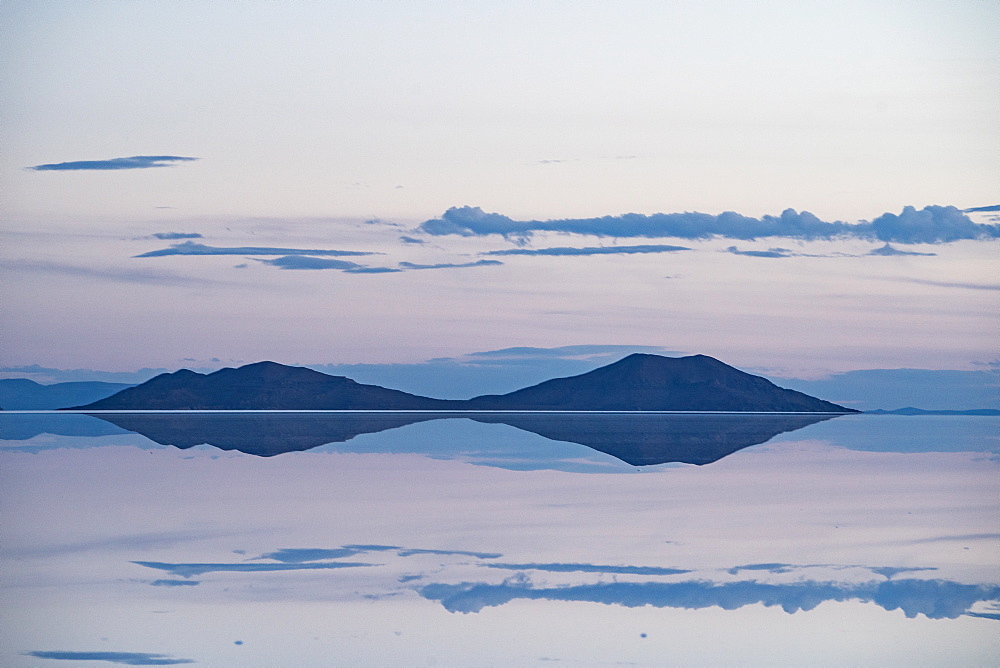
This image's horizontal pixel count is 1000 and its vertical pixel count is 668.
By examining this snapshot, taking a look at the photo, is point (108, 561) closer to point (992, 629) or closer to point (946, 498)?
point (992, 629)

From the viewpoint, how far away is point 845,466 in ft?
96.2

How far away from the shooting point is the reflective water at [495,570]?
10258 millimetres

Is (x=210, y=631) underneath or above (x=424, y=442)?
above

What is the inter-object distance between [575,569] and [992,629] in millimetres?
4897

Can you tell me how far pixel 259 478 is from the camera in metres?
24.1

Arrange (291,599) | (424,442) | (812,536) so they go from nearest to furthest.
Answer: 1. (291,599)
2. (812,536)
3. (424,442)

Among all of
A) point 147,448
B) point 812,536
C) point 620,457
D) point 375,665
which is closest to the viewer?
point 375,665

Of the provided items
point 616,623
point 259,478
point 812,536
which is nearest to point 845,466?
point 812,536

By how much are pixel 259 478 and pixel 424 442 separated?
20.0 m

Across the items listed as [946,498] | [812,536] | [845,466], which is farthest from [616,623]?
[845,466]

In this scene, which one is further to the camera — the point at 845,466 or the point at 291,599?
the point at 845,466

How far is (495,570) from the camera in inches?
520

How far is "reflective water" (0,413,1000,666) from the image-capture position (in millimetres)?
10258

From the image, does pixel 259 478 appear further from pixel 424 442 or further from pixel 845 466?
pixel 424 442
